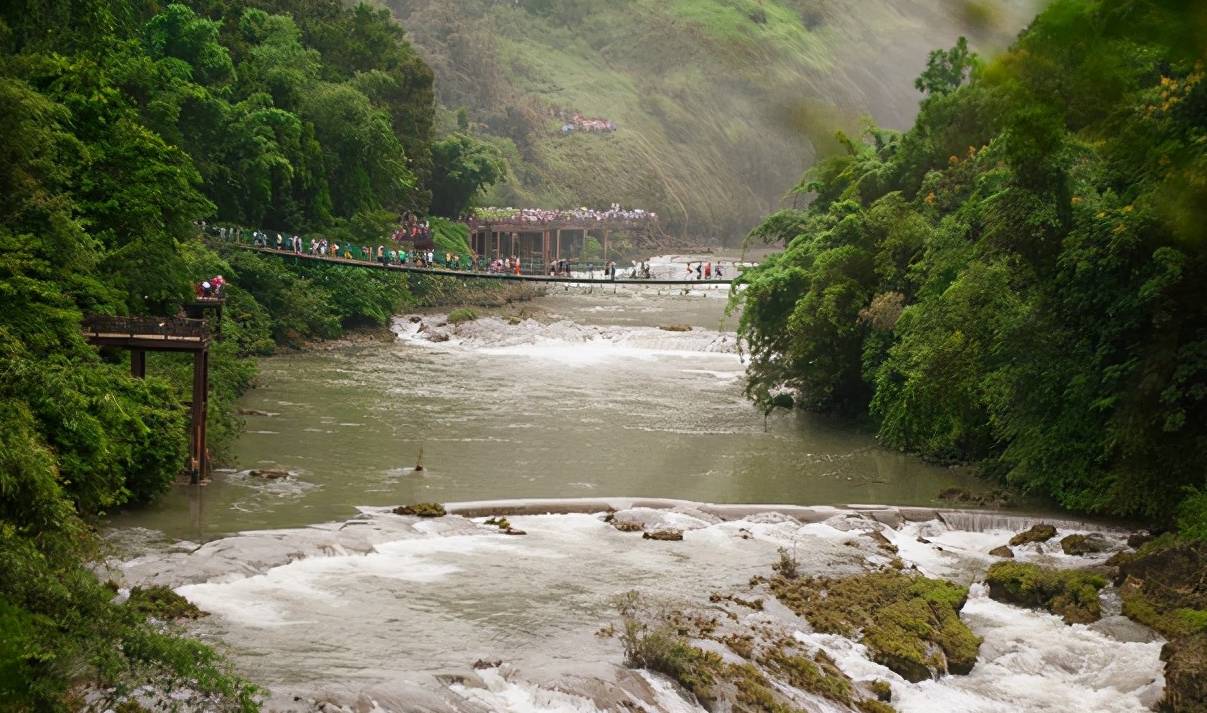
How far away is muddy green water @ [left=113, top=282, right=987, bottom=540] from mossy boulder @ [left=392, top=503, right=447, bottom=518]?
3.54ft

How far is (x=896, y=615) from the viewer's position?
893 inches

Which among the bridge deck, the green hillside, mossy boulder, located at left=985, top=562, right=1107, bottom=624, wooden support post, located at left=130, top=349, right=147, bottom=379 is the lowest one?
mossy boulder, located at left=985, top=562, right=1107, bottom=624

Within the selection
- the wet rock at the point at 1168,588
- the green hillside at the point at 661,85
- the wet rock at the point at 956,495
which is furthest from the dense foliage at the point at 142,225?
the green hillside at the point at 661,85

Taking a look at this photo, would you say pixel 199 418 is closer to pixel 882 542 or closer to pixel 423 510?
pixel 423 510

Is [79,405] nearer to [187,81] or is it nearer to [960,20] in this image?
[960,20]

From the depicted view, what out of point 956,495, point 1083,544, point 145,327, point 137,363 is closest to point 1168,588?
point 1083,544

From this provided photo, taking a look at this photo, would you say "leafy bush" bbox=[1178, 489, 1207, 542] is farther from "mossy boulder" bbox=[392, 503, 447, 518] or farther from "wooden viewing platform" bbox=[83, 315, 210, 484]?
"wooden viewing platform" bbox=[83, 315, 210, 484]

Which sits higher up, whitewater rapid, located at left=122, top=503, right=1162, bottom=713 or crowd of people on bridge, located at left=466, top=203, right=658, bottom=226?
crowd of people on bridge, located at left=466, top=203, right=658, bottom=226

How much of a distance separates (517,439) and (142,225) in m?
10.4

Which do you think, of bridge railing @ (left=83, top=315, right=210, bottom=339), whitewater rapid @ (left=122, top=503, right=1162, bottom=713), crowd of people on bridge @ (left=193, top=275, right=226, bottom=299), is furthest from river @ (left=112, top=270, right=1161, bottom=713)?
crowd of people on bridge @ (left=193, top=275, right=226, bottom=299)

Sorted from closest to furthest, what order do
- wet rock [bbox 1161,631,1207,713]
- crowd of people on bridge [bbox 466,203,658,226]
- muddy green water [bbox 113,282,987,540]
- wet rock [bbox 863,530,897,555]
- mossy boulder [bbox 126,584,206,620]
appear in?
1. wet rock [bbox 1161,631,1207,713]
2. mossy boulder [bbox 126,584,206,620]
3. wet rock [bbox 863,530,897,555]
4. muddy green water [bbox 113,282,987,540]
5. crowd of people on bridge [bbox 466,203,658,226]

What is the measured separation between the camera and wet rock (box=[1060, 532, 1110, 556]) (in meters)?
27.0

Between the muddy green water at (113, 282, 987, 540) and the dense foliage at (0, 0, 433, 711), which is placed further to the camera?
the muddy green water at (113, 282, 987, 540)

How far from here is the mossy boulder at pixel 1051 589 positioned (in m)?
23.6
